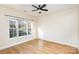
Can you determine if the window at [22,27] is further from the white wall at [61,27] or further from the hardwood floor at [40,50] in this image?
the white wall at [61,27]

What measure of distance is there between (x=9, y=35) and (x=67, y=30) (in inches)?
131

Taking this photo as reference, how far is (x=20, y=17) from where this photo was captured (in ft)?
14.3

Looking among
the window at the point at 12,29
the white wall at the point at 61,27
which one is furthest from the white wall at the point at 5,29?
the white wall at the point at 61,27

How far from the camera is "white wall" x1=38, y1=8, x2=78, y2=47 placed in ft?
12.2

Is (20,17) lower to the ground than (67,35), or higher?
higher

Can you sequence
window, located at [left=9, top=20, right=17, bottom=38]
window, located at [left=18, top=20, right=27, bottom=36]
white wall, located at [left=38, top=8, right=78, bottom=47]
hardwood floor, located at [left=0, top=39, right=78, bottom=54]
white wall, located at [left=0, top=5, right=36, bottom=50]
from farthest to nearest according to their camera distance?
window, located at [left=18, top=20, right=27, bottom=36], window, located at [left=9, top=20, right=17, bottom=38], white wall, located at [left=38, top=8, right=78, bottom=47], white wall, located at [left=0, top=5, right=36, bottom=50], hardwood floor, located at [left=0, top=39, right=78, bottom=54]

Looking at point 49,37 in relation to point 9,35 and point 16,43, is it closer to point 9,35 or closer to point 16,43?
point 16,43

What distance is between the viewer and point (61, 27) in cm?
431

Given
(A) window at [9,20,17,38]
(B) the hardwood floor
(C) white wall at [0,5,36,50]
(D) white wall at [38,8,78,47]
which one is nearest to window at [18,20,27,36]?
(A) window at [9,20,17,38]

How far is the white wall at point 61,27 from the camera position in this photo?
3719mm

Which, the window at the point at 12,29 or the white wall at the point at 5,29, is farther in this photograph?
the window at the point at 12,29

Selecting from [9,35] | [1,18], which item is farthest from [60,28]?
[1,18]

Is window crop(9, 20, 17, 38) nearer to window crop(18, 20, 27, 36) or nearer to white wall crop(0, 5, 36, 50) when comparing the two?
white wall crop(0, 5, 36, 50)

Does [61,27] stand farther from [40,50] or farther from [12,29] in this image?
[12,29]
